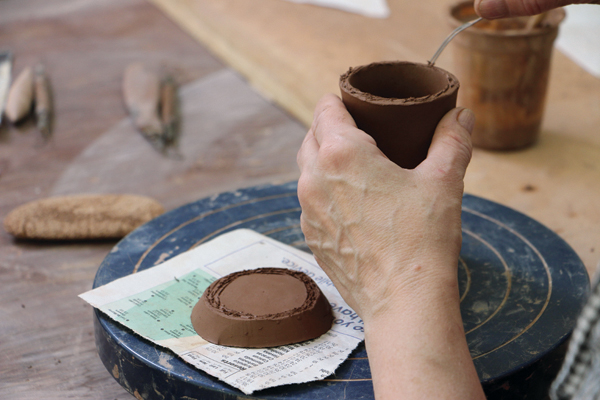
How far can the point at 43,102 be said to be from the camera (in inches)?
84.7

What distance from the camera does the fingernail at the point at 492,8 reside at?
89cm

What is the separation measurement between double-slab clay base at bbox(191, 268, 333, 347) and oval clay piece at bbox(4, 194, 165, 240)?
1.98 feet

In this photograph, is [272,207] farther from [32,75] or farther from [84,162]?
[32,75]

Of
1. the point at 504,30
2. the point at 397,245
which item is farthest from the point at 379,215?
the point at 504,30

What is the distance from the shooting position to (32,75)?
235 centimetres

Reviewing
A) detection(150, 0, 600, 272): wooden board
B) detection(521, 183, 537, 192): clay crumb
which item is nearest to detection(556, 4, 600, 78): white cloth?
detection(150, 0, 600, 272): wooden board

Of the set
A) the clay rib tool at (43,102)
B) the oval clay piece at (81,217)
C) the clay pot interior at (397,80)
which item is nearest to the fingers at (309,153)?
the clay pot interior at (397,80)

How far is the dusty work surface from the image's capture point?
1112 millimetres

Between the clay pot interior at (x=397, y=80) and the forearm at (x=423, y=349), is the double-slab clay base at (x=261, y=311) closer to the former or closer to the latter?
the forearm at (x=423, y=349)

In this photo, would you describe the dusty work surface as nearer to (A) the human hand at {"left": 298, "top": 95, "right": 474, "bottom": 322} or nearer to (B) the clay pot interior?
(A) the human hand at {"left": 298, "top": 95, "right": 474, "bottom": 322}

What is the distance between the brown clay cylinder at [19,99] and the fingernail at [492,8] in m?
1.78

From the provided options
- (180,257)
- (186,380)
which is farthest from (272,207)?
(186,380)

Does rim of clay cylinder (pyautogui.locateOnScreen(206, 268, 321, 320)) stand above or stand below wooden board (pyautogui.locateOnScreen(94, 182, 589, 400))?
above

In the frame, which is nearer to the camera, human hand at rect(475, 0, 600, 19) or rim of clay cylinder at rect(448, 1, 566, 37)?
human hand at rect(475, 0, 600, 19)
